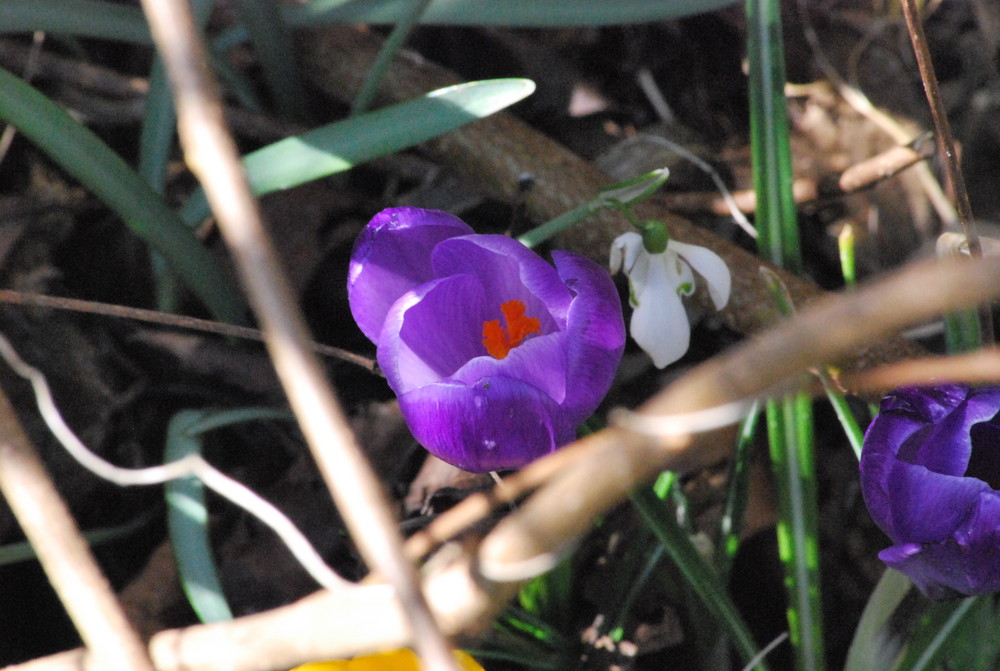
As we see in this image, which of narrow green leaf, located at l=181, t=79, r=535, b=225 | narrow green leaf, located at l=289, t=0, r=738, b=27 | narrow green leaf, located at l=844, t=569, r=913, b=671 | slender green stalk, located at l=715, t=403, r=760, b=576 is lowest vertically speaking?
narrow green leaf, located at l=844, t=569, r=913, b=671

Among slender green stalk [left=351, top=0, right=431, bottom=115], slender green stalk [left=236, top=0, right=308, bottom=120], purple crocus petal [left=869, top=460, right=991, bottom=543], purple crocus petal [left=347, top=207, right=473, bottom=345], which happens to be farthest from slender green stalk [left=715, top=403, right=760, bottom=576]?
slender green stalk [left=236, top=0, right=308, bottom=120]

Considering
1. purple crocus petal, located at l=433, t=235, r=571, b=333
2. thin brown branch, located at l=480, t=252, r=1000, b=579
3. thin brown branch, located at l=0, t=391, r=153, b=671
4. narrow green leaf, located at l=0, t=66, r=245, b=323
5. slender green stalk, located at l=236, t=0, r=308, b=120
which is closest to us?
thin brown branch, located at l=480, t=252, r=1000, b=579

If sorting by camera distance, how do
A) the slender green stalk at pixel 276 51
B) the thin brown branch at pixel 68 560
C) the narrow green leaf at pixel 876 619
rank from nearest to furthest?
the thin brown branch at pixel 68 560 → the narrow green leaf at pixel 876 619 → the slender green stalk at pixel 276 51

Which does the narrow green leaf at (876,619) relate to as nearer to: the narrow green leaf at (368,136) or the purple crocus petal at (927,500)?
the purple crocus petal at (927,500)

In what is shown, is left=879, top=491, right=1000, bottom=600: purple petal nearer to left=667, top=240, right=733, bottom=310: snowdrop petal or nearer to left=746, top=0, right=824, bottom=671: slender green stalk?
left=746, top=0, right=824, bottom=671: slender green stalk

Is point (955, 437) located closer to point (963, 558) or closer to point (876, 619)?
point (963, 558)

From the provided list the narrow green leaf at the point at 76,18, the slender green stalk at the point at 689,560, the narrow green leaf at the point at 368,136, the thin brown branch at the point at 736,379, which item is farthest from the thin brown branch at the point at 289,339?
the narrow green leaf at the point at 76,18

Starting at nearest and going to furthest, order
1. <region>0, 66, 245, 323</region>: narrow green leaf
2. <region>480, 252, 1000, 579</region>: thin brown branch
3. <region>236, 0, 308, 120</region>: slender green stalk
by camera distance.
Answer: <region>480, 252, 1000, 579</region>: thin brown branch → <region>0, 66, 245, 323</region>: narrow green leaf → <region>236, 0, 308, 120</region>: slender green stalk
